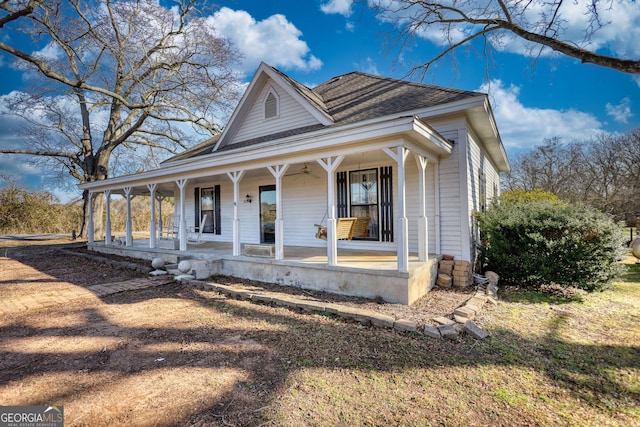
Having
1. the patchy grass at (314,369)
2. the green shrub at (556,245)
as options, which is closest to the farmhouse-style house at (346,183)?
the green shrub at (556,245)

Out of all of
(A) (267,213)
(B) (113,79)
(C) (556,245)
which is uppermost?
(B) (113,79)

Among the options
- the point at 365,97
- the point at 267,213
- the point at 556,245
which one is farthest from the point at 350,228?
the point at 365,97

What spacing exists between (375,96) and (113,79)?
50.4 feet

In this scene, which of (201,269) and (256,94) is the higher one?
(256,94)

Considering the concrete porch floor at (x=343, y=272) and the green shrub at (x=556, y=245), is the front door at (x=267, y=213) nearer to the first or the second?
the concrete porch floor at (x=343, y=272)

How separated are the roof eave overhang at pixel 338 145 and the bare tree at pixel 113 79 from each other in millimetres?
10194

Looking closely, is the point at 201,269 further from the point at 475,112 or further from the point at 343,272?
the point at 475,112

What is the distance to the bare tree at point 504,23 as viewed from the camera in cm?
663

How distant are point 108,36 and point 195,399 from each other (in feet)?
61.6

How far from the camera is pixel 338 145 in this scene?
5285 mm

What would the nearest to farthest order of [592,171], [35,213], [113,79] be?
[113,79] → [35,213] → [592,171]

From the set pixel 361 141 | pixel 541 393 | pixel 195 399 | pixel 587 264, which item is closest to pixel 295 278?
pixel 361 141

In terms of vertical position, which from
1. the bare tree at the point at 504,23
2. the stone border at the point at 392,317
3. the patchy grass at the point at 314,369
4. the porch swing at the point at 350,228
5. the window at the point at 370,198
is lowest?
the patchy grass at the point at 314,369

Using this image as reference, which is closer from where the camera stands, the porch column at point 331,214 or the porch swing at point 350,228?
the porch column at point 331,214
